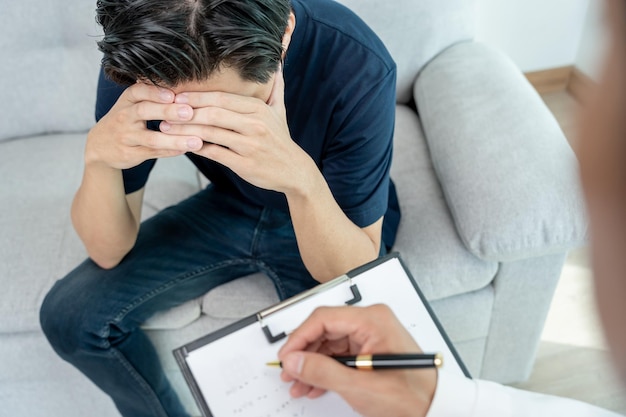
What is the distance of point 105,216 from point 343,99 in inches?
19.5

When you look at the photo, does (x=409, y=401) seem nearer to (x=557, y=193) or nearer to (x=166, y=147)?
(x=166, y=147)

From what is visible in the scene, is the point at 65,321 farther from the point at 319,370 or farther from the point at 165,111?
the point at 319,370

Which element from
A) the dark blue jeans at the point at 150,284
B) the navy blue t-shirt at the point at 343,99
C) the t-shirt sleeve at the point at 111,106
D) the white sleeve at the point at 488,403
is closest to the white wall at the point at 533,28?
the navy blue t-shirt at the point at 343,99

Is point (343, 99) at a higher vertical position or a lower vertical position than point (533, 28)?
higher

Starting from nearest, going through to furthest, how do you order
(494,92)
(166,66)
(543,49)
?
(166,66), (494,92), (543,49)

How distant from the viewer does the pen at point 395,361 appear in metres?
0.56

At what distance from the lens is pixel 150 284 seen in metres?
1.08

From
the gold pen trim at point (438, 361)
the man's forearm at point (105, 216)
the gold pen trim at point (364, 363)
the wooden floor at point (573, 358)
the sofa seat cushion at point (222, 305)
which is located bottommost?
the wooden floor at point (573, 358)

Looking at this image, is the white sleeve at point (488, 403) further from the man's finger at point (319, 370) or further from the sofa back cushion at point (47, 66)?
the sofa back cushion at point (47, 66)

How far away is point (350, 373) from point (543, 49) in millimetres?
1905

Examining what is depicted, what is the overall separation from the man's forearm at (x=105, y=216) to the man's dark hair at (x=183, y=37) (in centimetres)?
28

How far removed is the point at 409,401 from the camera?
57 centimetres

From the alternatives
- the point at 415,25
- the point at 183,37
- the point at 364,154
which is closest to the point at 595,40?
the point at 183,37

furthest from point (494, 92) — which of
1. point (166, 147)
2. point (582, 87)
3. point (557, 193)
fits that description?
point (582, 87)
